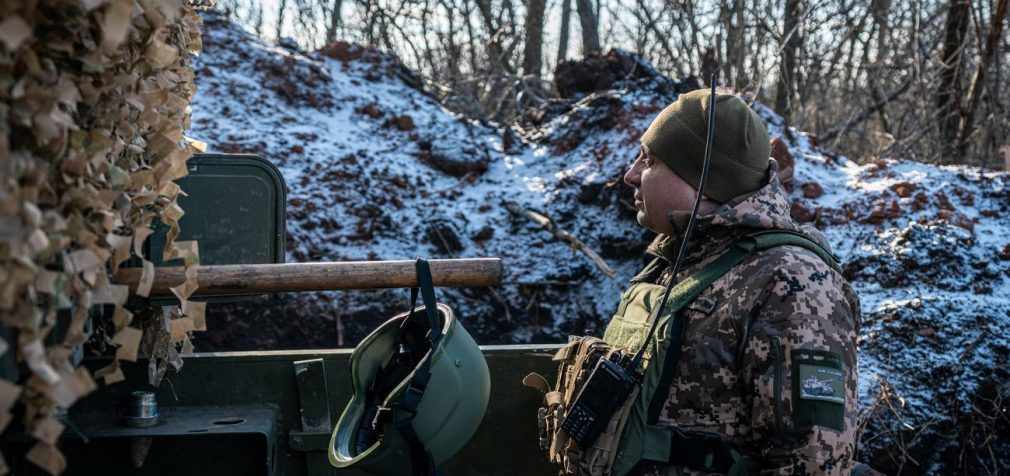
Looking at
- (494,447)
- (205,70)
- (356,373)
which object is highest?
(205,70)

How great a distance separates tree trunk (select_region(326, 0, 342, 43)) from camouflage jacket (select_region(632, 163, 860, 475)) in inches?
401

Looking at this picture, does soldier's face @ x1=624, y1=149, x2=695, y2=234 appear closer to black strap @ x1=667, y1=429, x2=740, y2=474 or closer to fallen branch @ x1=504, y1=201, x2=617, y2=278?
black strap @ x1=667, y1=429, x2=740, y2=474

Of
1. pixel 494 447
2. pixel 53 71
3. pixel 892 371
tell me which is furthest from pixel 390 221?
pixel 53 71

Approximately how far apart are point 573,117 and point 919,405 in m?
3.18

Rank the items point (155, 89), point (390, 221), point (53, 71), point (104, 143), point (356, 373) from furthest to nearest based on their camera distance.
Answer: point (390, 221) < point (356, 373) < point (155, 89) < point (104, 143) < point (53, 71)

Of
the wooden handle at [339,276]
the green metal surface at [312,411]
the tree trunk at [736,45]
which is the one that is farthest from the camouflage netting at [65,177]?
the tree trunk at [736,45]

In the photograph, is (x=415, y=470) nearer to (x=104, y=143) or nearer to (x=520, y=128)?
(x=104, y=143)

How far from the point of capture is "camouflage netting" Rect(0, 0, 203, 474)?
60.1 inches

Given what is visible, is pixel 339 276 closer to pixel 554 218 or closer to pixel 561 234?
pixel 561 234

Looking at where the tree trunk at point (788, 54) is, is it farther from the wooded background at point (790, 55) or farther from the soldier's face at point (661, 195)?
the soldier's face at point (661, 195)

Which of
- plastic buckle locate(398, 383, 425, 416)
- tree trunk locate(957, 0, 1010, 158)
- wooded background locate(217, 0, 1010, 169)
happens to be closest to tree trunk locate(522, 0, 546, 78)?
wooded background locate(217, 0, 1010, 169)

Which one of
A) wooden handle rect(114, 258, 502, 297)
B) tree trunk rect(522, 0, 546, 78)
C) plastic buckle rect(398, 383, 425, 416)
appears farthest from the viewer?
tree trunk rect(522, 0, 546, 78)

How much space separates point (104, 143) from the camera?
6.31 ft

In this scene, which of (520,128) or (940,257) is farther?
(520,128)
